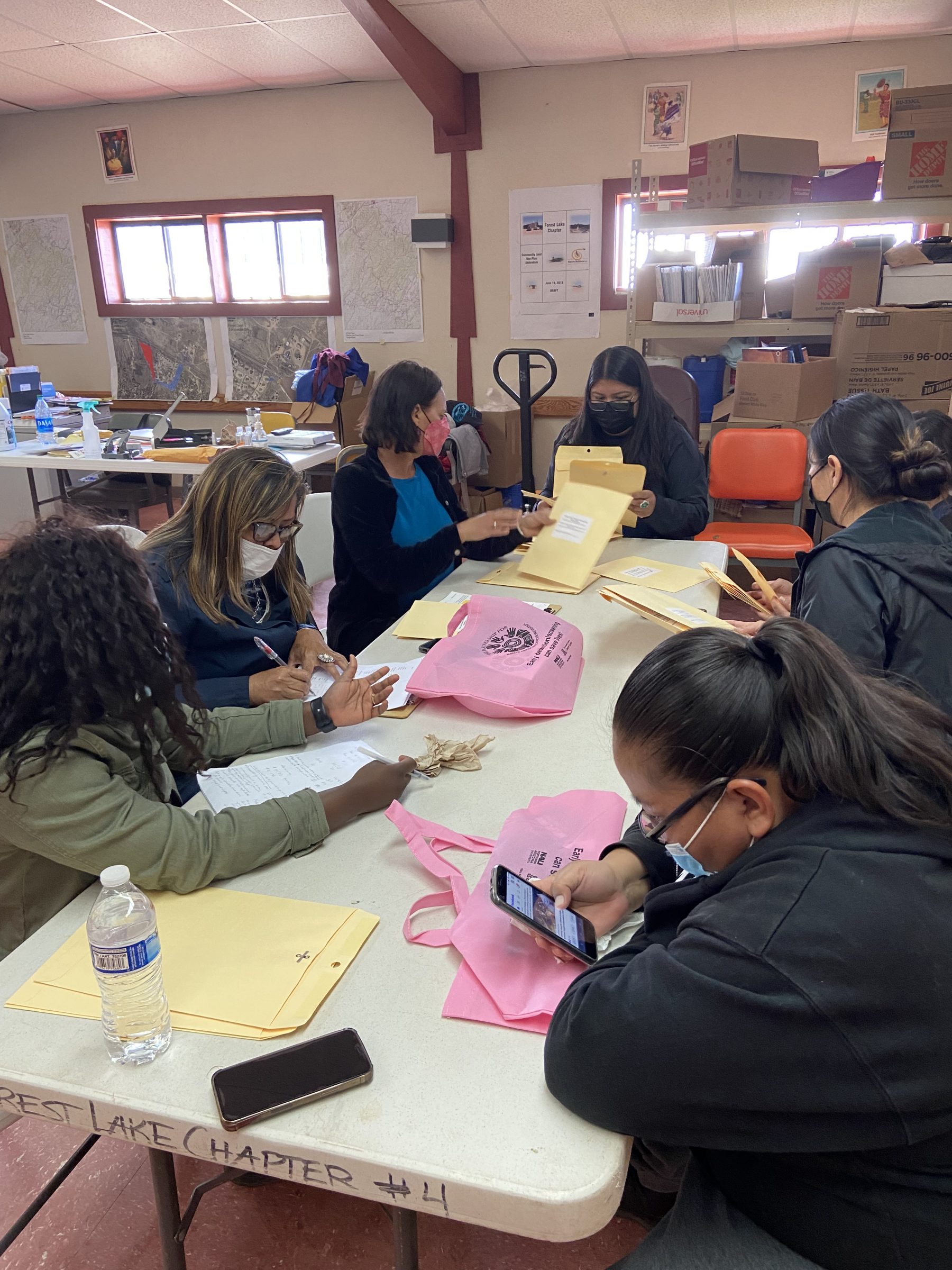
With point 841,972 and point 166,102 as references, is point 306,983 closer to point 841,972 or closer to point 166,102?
point 841,972

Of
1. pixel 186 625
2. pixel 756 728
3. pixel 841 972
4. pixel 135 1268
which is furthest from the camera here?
pixel 186 625

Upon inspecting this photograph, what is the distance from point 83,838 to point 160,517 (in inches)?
199

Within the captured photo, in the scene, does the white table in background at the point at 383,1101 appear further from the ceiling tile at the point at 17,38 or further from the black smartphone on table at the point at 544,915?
the ceiling tile at the point at 17,38

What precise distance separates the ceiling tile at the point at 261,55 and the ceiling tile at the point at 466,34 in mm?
751

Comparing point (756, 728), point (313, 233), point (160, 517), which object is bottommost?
point (160, 517)

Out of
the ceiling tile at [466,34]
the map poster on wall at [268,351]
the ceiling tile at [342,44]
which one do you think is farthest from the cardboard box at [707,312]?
the map poster on wall at [268,351]

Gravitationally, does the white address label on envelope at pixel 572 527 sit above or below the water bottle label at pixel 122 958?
above

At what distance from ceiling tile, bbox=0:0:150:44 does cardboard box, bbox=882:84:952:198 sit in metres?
3.59

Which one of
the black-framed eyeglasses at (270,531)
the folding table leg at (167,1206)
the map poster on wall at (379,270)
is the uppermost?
the map poster on wall at (379,270)

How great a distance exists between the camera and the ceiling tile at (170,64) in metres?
4.57

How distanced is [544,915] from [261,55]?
5.33 meters

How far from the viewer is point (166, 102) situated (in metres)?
5.76

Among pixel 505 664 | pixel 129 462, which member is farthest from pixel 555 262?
pixel 505 664

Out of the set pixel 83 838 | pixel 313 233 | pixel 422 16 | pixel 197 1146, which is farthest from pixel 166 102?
pixel 197 1146
